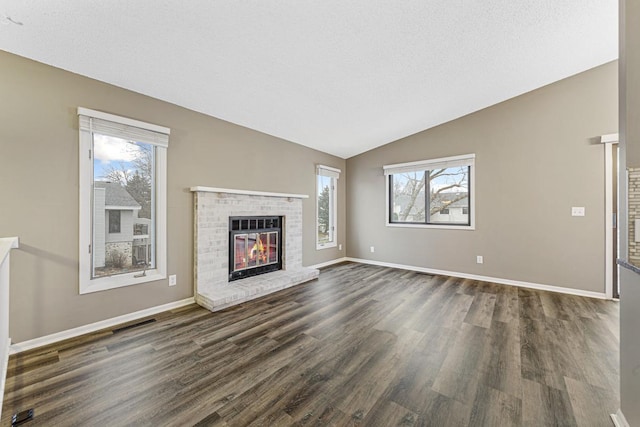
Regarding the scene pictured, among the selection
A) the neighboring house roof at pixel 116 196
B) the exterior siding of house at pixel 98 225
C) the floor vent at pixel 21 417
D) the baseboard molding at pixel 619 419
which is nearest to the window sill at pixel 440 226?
the baseboard molding at pixel 619 419

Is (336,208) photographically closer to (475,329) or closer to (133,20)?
(475,329)

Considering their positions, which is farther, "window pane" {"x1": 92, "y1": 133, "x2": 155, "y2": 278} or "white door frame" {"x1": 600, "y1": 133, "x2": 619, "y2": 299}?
"white door frame" {"x1": 600, "y1": 133, "x2": 619, "y2": 299}

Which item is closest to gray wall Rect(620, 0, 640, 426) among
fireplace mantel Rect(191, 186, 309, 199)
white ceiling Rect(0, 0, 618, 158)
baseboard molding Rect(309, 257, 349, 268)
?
white ceiling Rect(0, 0, 618, 158)

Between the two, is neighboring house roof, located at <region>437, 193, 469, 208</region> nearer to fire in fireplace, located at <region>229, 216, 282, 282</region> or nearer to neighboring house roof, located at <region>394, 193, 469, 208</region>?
neighboring house roof, located at <region>394, 193, 469, 208</region>

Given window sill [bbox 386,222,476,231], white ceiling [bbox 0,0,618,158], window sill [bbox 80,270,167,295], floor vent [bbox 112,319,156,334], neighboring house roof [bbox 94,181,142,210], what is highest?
white ceiling [bbox 0,0,618,158]

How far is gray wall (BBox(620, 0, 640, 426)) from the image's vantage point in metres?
1.33

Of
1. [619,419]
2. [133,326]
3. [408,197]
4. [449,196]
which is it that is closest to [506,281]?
[449,196]

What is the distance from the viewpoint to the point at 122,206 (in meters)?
2.80

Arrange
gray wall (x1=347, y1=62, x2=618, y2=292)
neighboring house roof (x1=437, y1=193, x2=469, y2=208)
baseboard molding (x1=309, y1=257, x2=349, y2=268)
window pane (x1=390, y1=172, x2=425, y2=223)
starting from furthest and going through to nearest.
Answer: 1. baseboard molding (x1=309, y1=257, x2=349, y2=268)
2. window pane (x1=390, y1=172, x2=425, y2=223)
3. neighboring house roof (x1=437, y1=193, x2=469, y2=208)
4. gray wall (x1=347, y1=62, x2=618, y2=292)

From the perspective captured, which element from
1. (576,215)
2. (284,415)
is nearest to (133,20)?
(284,415)

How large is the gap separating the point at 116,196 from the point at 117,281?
0.87 meters

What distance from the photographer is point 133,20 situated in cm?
192

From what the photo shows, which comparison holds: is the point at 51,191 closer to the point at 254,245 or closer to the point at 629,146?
the point at 254,245

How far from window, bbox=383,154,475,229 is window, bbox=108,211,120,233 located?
4.39 metres
